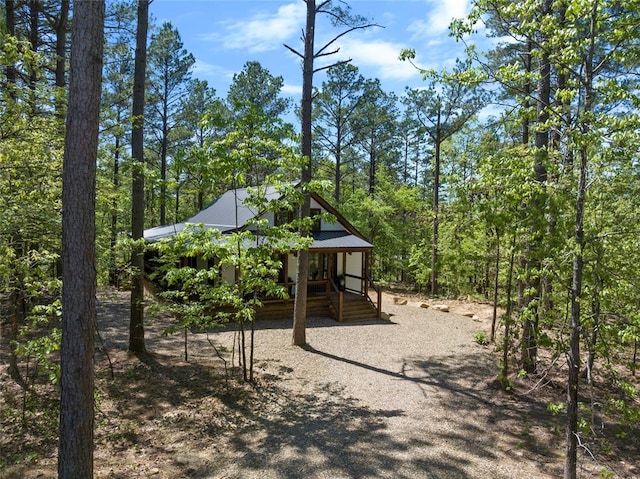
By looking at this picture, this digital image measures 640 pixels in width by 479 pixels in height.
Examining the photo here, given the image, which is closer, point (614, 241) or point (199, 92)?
point (614, 241)

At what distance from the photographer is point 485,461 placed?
5707 millimetres

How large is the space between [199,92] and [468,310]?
18114mm

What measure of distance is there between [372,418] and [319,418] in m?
0.91

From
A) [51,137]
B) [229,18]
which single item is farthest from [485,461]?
[229,18]

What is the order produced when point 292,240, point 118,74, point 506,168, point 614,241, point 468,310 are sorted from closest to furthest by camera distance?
point 506,168 < point 614,241 < point 292,240 < point 468,310 < point 118,74

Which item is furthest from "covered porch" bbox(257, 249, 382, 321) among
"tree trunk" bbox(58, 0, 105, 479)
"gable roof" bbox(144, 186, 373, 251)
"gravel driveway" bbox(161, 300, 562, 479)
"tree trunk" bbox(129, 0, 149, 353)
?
"tree trunk" bbox(58, 0, 105, 479)

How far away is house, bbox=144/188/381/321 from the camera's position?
1466cm

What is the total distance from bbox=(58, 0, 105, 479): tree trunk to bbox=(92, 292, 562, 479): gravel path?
5.01 feet

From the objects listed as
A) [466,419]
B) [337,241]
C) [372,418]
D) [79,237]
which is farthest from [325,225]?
[79,237]

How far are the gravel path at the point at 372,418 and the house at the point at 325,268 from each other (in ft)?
9.26

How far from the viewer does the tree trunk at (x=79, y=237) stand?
3.95m

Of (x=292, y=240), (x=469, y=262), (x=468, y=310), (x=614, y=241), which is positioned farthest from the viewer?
(x=468, y=310)

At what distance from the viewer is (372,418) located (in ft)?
23.0

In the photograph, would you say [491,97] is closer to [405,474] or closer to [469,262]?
[469,262]
